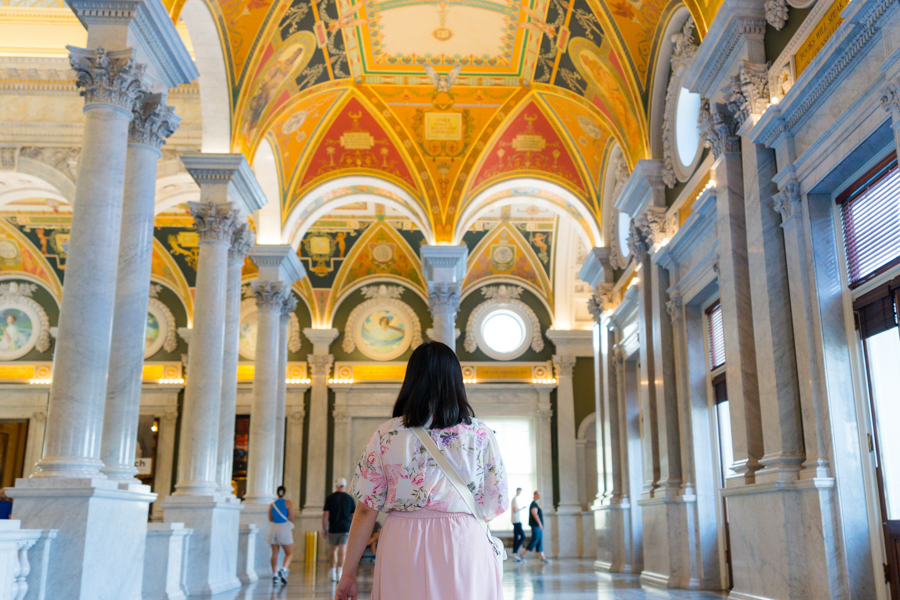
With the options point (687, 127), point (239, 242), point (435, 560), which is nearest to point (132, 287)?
point (239, 242)

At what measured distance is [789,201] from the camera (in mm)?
6891

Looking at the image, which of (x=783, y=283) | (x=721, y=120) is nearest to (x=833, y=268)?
(x=783, y=283)

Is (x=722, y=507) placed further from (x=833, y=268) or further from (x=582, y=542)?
(x=582, y=542)

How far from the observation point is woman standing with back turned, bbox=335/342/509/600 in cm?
248

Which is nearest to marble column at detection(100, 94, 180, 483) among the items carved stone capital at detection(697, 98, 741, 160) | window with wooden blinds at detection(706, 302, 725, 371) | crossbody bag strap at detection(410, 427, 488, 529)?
carved stone capital at detection(697, 98, 741, 160)

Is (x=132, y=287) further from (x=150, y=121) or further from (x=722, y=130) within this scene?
(x=722, y=130)

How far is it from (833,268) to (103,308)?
6.18 metres

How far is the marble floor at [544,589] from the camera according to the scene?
8680 millimetres

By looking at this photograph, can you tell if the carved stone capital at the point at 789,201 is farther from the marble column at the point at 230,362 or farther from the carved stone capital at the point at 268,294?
the carved stone capital at the point at 268,294

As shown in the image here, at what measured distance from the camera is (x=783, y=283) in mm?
7035

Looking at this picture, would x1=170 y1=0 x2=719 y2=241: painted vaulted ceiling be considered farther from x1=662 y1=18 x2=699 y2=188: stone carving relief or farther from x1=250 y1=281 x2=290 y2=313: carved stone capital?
x1=250 y1=281 x2=290 y2=313: carved stone capital

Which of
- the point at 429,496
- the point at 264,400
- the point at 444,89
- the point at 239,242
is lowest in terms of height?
the point at 429,496

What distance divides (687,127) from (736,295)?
363 centimetres

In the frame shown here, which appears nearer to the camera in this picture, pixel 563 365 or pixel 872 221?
pixel 872 221
